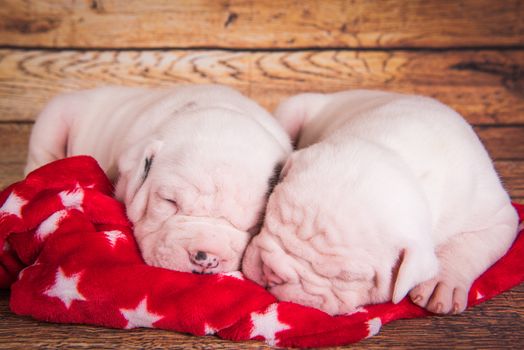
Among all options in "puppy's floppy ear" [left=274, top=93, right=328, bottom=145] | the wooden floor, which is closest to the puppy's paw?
"puppy's floppy ear" [left=274, top=93, right=328, bottom=145]

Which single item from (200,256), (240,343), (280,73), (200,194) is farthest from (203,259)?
(280,73)

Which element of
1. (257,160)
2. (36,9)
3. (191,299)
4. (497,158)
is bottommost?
(497,158)

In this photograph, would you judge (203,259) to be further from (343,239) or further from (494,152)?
(494,152)

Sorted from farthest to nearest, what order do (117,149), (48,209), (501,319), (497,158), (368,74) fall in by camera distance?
(368,74)
(497,158)
(117,149)
(48,209)
(501,319)

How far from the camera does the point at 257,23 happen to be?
13.4ft

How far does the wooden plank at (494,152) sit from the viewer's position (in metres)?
3.35

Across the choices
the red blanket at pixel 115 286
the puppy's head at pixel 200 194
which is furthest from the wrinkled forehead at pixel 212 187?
the red blanket at pixel 115 286

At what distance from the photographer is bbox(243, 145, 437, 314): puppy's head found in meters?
1.79

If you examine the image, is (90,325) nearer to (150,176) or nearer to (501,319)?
(150,176)

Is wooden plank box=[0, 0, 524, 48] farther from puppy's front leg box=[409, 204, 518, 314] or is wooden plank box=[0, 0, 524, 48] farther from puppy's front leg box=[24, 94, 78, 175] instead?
puppy's front leg box=[409, 204, 518, 314]

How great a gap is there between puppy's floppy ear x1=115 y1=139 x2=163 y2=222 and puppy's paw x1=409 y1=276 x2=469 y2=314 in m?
0.98

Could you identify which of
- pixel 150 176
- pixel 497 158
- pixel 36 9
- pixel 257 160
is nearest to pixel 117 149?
pixel 150 176

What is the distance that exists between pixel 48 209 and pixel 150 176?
358 mm

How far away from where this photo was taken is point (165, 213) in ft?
6.67
